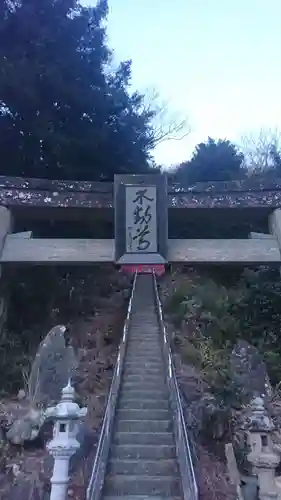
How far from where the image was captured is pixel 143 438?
6777 millimetres

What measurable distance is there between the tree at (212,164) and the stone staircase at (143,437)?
15.0 m

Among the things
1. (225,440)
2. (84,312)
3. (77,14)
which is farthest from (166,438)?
(77,14)

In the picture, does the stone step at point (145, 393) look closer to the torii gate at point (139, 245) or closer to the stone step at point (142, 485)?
the stone step at point (142, 485)

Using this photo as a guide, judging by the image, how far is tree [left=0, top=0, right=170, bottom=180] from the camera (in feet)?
45.9

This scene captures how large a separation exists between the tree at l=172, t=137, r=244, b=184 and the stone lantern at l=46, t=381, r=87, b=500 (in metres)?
18.1

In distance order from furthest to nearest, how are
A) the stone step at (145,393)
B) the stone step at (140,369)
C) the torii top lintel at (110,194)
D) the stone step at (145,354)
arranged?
the torii top lintel at (110,194), the stone step at (145,354), the stone step at (140,369), the stone step at (145,393)

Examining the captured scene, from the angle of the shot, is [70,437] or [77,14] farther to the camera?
[77,14]

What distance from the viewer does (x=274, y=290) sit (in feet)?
37.7

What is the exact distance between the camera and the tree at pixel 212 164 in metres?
23.4

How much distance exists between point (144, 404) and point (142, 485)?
5.79 feet

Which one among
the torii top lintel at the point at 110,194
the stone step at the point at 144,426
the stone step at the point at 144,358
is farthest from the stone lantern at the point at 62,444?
the torii top lintel at the point at 110,194

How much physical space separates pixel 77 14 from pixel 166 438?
1460 centimetres

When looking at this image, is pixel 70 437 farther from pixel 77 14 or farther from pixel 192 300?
pixel 77 14

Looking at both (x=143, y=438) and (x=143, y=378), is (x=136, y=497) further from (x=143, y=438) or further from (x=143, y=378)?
(x=143, y=378)
